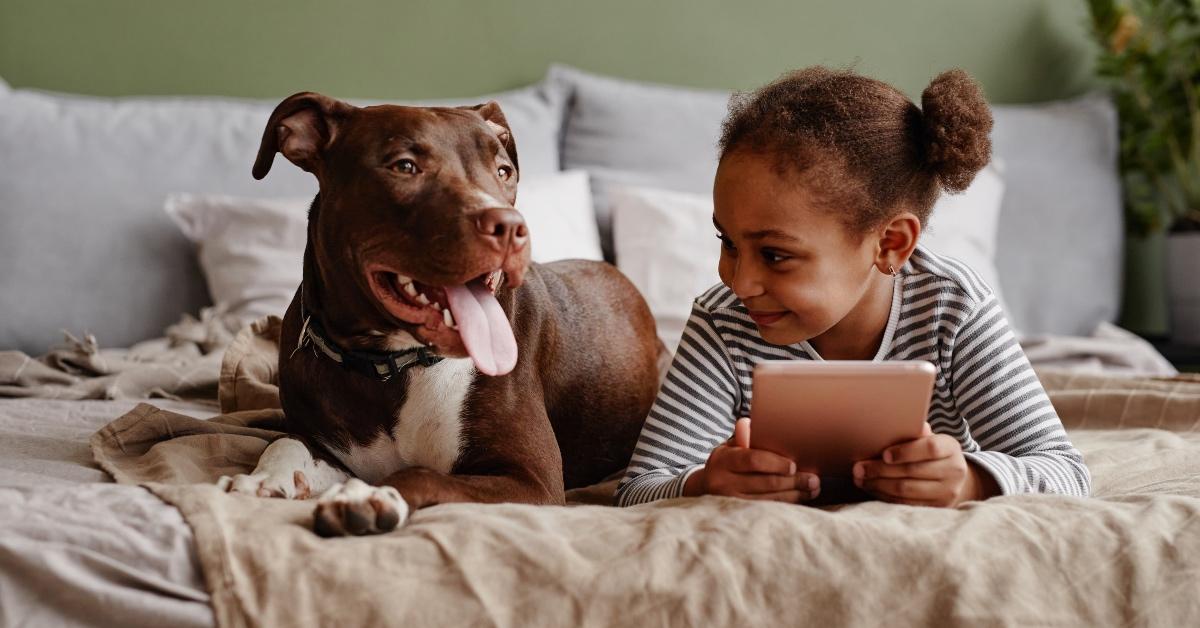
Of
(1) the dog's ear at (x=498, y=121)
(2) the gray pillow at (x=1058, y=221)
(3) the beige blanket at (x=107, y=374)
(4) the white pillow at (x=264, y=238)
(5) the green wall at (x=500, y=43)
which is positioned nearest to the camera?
(1) the dog's ear at (x=498, y=121)

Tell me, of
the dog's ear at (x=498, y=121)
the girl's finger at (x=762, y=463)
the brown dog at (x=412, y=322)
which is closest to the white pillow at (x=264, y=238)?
the dog's ear at (x=498, y=121)

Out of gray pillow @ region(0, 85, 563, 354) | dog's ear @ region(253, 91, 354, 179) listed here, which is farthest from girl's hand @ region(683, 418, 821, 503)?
gray pillow @ region(0, 85, 563, 354)

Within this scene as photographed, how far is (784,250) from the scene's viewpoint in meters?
1.68

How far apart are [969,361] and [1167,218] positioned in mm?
3356

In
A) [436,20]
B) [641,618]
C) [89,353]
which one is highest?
[436,20]

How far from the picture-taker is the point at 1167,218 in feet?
15.0

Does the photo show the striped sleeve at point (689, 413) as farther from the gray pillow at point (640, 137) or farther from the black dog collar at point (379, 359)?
the gray pillow at point (640, 137)

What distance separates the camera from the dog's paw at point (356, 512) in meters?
1.31

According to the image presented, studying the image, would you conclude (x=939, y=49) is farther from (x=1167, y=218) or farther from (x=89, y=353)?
(x=89, y=353)

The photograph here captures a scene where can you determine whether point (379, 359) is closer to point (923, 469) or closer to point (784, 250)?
point (784, 250)

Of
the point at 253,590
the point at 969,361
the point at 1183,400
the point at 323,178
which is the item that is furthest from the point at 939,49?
the point at 253,590

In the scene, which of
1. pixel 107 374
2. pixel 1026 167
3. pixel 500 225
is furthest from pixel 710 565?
pixel 1026 167

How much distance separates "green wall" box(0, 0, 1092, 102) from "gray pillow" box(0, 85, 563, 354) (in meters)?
0.34

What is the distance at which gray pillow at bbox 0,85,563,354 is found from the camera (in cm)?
304
